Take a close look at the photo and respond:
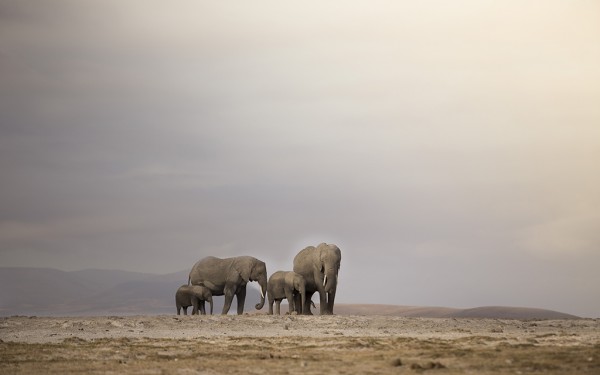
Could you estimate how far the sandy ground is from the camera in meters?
24.0

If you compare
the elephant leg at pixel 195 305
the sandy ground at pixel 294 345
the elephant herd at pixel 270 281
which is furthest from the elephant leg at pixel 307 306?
the sandy ground at pixel 294 345

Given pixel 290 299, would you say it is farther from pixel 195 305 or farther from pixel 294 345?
pixel 294 345

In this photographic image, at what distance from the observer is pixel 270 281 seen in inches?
1988

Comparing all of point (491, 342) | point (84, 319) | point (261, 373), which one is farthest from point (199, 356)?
point (84, 319)

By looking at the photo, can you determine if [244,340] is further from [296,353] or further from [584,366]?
[584,366]

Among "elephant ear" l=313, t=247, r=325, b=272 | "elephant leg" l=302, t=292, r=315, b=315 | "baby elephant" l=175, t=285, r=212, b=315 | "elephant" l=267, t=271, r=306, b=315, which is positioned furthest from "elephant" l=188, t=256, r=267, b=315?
"elephant ear" l=313, t=247, r=325, b=272

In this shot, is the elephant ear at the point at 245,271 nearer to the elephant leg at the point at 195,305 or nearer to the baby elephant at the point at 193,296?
the baby elephant at the point at 193,296

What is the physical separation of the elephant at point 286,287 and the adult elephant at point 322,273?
65 centimetres

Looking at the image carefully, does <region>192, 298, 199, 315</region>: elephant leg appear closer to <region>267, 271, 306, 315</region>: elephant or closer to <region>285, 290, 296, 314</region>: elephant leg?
<region>267, 271, 306, 315</region>: elephant

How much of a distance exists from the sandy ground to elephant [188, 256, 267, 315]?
894 centimetres

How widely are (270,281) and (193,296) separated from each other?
176 inches

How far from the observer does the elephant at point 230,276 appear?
52062 millimetres

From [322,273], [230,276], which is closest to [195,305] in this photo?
[230,276]

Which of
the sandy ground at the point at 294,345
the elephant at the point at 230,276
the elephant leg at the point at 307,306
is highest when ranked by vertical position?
the elephant at the point at 230,276
